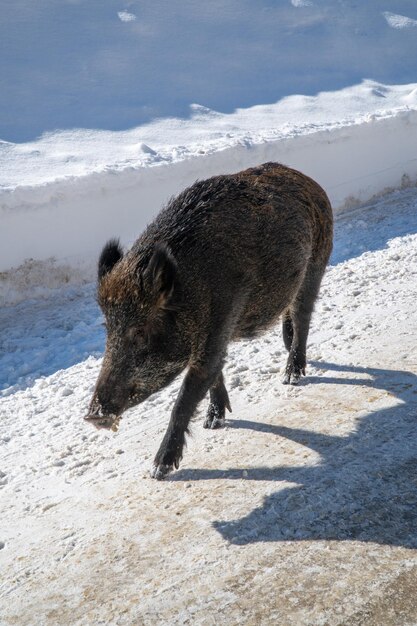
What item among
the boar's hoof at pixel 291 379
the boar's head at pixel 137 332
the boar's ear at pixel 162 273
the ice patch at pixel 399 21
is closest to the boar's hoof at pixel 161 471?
the boar's head at pixel 137 332

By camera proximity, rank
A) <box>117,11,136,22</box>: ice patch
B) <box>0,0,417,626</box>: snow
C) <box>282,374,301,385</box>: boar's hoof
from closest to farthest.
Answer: <box>0,0,417,626</box>: snow < <box>282,374,301,385</box>: boar's hoof < <box>117,11,136,22</box>: ice patch

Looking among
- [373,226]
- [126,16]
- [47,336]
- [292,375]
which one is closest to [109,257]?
[292,375]

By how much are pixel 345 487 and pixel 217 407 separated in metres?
1.12

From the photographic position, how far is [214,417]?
424 cm

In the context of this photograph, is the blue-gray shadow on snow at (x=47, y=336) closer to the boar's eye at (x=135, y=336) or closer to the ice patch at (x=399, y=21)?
the boar's eye at (x=135, y=336)

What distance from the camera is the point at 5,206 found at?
7.25 meters

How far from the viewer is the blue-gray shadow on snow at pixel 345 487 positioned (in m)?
2.99

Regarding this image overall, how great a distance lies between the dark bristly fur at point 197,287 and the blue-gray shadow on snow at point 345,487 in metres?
0.51

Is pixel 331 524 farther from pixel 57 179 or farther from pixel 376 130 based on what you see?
pixel 376 130

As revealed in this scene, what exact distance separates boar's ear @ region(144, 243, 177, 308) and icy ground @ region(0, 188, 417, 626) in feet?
3.05

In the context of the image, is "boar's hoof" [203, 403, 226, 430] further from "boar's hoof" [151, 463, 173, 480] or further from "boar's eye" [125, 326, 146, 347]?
"boar's eye" [125, 326, 146, 347]

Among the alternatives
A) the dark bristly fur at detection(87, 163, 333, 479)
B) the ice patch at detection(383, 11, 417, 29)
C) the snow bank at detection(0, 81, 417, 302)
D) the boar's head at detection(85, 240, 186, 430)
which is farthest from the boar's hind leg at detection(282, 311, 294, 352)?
the ice patch at detection(383, 11, 417, 29)

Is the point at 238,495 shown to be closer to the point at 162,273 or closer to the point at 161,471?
the point at 161,471

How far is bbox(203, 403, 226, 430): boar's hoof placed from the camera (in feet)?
13.8
